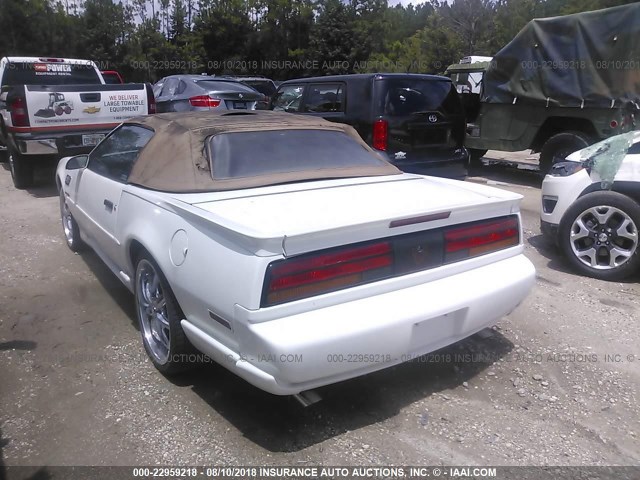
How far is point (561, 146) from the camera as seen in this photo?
8609 mm

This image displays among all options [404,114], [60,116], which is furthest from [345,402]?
[60,116]

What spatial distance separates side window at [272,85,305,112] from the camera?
7.98 metres

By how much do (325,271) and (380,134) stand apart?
437 cm

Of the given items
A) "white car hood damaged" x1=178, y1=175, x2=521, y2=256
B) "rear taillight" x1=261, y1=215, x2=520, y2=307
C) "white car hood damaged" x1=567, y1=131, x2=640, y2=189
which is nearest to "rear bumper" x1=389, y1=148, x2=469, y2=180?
"white car hood damaged" x1=567, y1=131, x2=640, y2=189

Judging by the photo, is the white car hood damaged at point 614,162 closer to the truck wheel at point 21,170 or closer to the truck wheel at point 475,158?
the truck wheel at point 475,158

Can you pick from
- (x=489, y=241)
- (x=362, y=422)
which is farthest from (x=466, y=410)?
(x=489, y=241)

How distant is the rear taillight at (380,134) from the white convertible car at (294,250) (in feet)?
8.42

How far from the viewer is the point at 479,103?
1011 cm

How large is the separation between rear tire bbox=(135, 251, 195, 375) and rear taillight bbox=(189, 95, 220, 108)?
783 cm

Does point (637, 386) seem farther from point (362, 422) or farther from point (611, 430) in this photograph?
point (362, 422)

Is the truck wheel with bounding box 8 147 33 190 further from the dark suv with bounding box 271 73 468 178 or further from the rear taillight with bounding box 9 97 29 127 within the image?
the dark suv with bounding box 271 73 468 178

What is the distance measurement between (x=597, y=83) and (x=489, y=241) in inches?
247

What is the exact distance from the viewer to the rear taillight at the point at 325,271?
2422 millimetres

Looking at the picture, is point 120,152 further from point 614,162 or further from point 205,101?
point 205,101
